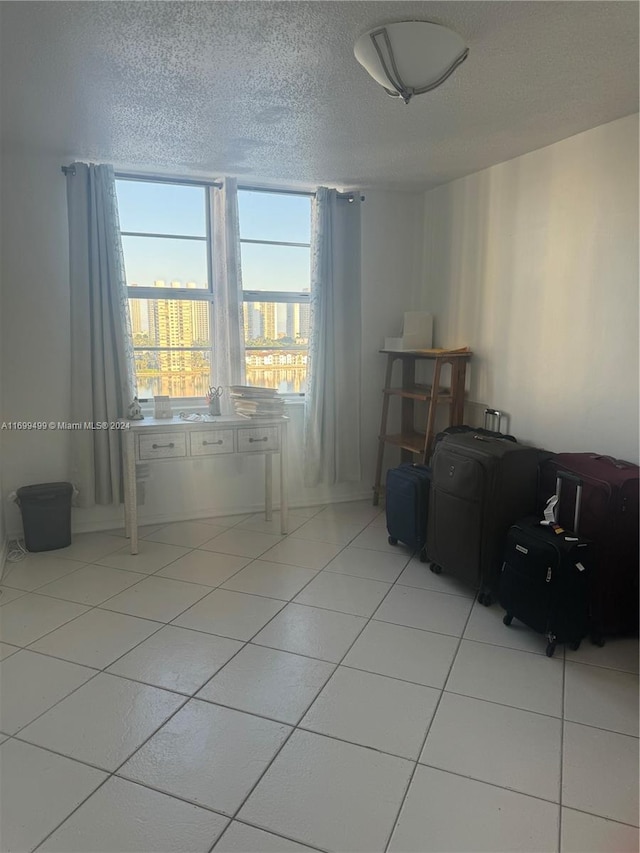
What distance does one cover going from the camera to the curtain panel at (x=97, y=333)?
3250 mm

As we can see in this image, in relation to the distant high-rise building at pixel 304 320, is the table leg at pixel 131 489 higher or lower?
lower

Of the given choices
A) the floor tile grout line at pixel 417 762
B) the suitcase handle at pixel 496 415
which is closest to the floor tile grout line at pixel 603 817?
the floor tile grout line at pixel 417 762

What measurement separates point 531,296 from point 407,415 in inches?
53.1

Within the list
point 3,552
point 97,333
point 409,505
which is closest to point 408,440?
point 409,505

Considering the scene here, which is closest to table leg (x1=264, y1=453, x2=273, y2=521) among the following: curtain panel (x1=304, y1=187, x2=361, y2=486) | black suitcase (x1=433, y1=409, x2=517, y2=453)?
curtain panel (x1=304, y1=187, x2=361, y2=486)

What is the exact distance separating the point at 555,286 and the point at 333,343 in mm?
1527

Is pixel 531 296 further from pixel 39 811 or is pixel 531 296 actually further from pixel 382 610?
pixel 39 811

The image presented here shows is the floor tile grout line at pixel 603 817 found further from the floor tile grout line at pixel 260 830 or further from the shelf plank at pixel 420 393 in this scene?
the shelf plank at pixel 420 393

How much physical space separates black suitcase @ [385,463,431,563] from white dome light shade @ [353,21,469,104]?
194 centimetres

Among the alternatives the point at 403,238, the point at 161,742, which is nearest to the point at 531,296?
the point at 403,238

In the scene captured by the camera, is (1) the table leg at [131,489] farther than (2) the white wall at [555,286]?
Yes

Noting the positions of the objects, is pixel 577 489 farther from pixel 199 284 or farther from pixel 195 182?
pixel 195 182

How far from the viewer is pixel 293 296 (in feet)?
13.1

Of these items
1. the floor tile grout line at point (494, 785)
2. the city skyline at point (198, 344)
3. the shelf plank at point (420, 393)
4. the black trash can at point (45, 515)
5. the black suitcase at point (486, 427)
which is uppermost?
the city skyline at point (198, 344)
